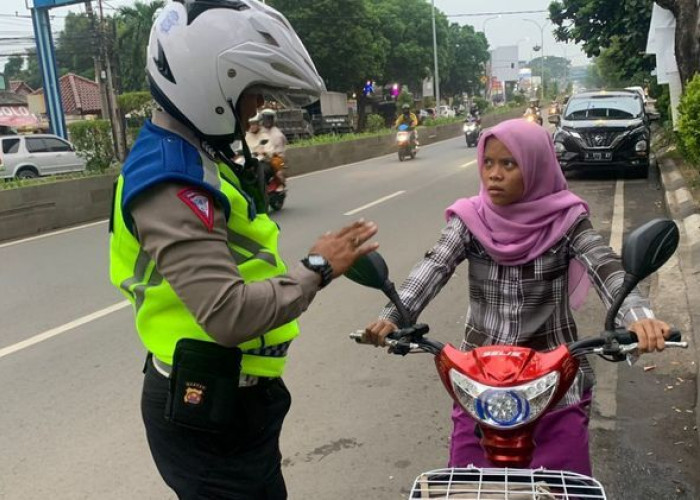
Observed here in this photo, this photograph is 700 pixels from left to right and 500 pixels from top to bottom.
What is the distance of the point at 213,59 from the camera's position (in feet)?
4.74

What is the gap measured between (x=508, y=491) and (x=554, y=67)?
14385 centimetres

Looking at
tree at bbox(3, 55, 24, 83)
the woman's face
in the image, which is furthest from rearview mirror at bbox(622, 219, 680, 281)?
tree at bbox(3, 55, 24, 83)

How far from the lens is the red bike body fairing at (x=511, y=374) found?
5.19ft

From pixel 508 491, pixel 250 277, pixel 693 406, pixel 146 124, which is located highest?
pixel 146 124

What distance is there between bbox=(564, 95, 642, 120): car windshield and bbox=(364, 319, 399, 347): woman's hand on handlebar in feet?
40.2

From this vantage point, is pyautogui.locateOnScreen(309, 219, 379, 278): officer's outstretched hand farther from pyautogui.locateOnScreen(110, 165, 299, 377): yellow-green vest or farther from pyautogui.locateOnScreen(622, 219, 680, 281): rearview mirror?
pyautogui.locateOnScreen(622, 219, 680, 281): rearview mirror

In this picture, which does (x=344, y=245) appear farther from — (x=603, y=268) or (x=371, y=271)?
(x=603, y=268)

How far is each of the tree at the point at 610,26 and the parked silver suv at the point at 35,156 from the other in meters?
12.9

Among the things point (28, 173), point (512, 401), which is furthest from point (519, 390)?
point (28, 173)

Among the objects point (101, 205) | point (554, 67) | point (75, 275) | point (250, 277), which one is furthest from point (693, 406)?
point (554, 67)

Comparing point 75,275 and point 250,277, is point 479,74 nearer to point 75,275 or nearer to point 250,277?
point 75,275

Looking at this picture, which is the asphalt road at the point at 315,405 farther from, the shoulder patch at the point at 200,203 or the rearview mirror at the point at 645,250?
the shoulder patch at the point at 200,203

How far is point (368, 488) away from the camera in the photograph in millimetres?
3096

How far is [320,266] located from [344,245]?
0.26 ft
